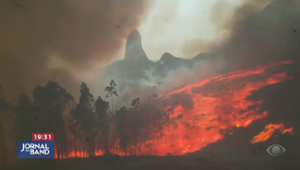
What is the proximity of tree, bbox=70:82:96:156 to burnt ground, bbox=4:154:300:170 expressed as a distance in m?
0.09

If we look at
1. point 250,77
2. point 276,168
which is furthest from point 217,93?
point 276,168

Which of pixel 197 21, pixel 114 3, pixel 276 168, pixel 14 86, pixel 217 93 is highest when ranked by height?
pixel 114 3

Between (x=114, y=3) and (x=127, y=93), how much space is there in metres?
0.41

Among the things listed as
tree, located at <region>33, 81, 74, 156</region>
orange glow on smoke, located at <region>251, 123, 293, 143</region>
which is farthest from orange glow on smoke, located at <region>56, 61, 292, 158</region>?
tree, located at <region>33, 81, 74, 156</region>

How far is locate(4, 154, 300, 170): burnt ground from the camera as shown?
1.04 meters

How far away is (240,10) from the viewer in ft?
3.27

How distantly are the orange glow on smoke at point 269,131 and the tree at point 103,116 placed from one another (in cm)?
67

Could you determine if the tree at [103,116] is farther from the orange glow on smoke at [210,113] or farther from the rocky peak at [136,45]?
the rocky peak at [136,45]

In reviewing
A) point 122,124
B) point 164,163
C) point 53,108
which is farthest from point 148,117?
point 53,108

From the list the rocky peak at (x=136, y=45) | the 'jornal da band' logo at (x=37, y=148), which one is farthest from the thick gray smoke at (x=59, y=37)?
the 'jornal da band' logo at (x=37, y=148)

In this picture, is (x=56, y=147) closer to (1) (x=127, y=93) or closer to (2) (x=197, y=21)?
(1) (x=127, y=93)

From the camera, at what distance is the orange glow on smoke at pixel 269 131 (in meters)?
1.02
